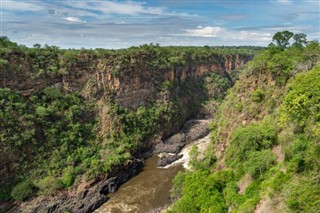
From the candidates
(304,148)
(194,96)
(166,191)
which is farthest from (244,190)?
(194,96)

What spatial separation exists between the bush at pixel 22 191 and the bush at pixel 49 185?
92 centimetres

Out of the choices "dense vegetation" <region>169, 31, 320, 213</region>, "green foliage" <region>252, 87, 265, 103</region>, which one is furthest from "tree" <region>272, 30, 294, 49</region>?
"green foliage" <region>252, 87, 265, 103</region>

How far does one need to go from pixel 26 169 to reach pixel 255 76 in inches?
990

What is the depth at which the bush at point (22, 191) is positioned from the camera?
84.6 ft

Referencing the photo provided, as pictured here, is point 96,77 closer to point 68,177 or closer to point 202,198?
point 68,177

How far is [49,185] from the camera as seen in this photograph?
90.4 ft

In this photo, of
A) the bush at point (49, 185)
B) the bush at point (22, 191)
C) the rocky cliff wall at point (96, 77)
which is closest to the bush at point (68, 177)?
the bush at point (49, 185)

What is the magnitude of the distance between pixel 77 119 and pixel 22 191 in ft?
37.8

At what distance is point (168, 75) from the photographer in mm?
50062

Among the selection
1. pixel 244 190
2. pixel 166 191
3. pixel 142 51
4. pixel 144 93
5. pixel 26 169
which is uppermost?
pixel 142 51

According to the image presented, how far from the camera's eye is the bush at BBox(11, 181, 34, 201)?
84.6ft

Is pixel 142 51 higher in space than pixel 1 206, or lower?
higher

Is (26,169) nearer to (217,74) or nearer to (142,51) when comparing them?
(142,51)

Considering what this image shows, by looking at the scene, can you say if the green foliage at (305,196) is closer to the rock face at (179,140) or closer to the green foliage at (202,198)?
the green foliage at (202,198)
